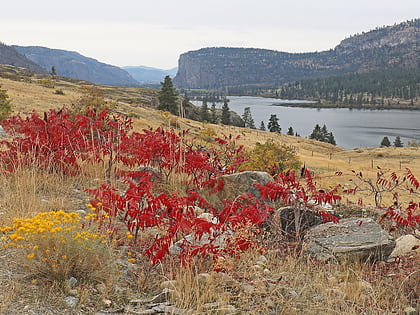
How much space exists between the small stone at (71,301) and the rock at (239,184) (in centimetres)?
368

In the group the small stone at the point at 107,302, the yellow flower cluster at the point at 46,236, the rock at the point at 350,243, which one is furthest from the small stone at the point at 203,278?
the rock at the point at 350,243

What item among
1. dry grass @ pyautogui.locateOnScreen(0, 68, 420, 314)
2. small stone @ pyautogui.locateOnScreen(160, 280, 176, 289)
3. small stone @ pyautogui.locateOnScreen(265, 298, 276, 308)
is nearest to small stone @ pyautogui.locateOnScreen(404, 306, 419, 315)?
dry grass @ pyautogui.locateOnScreen(0, 68, 420, 314)

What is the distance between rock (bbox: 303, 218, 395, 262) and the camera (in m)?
4.86

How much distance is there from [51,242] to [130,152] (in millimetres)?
3774

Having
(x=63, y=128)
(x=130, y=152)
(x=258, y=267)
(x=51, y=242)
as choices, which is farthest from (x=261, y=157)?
(x=51, y=242)

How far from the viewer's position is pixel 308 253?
194 inches

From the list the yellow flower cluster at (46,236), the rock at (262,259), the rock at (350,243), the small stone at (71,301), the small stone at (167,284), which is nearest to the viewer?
the small stone at (71,301)

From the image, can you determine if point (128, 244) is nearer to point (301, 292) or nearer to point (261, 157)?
point (301, 292)

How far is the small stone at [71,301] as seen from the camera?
3.08 metres

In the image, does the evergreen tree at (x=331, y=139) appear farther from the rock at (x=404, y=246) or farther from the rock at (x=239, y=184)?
the rock at (x=404, y=246)

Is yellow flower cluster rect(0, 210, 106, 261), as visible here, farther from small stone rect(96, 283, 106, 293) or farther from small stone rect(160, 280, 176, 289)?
small stone rect(160, 280, 176, 289)

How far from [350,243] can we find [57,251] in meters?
3.75

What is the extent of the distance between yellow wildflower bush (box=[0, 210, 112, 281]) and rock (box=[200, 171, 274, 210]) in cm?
335

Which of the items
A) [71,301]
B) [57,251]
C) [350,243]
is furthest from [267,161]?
[71,301]
